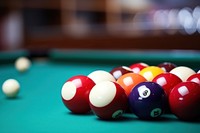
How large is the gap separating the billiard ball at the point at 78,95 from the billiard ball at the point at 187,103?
31 centimetres

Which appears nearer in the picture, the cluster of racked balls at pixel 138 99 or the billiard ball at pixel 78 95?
the cluster of racked balls at pixel 138 99

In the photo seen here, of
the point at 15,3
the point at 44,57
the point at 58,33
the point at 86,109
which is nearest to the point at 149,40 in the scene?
the point at 44,57

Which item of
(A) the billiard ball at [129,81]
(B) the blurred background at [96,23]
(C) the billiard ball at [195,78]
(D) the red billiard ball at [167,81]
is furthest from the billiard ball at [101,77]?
(B) the blurred background at [96,23]

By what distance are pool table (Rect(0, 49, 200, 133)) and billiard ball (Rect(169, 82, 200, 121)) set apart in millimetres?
28

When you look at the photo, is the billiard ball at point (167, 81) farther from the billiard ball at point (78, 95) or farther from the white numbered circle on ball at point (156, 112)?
the billiard ball at point (78, 95)

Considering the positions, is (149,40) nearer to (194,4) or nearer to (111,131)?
(194,4)

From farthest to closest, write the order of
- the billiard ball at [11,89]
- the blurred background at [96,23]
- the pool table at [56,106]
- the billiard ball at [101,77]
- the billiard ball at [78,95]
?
the blurred background at [96,23] → the billiard ball at [11,89] → the billiard ball at [101,77] → the billiard ball at [78,95] → the pool table at [56,106]

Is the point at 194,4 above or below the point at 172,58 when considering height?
above

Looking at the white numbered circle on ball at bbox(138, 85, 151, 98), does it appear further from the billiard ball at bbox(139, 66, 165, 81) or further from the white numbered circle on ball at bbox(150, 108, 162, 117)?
the billiard ball at bbox(139, 66, 165, 81)

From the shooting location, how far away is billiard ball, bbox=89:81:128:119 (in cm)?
125

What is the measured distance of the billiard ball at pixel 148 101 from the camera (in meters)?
1.24

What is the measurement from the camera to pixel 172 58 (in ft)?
8.33

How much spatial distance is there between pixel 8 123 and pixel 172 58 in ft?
5.16

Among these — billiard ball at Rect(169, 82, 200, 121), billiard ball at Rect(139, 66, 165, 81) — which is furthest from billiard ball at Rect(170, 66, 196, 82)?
billiard ball at Rect(169, 82, 200, 121)
